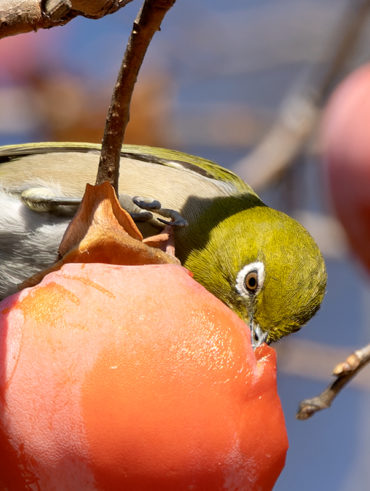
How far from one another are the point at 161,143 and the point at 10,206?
2.21 meters

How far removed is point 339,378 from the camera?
224 cm

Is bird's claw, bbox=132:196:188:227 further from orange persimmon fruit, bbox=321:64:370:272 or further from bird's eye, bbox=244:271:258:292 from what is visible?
orange persimmon fruit, bbox=321:64:370:272

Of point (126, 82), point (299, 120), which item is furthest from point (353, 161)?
point (126, 82)

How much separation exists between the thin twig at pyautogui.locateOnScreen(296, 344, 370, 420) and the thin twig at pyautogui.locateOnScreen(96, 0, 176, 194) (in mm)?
751

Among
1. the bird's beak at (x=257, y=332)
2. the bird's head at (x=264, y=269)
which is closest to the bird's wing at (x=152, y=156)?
the bird's head at (x=264, y=269)

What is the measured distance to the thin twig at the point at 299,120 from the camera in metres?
3.71

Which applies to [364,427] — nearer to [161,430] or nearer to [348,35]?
[348,35]

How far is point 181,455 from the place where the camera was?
1.64 meters

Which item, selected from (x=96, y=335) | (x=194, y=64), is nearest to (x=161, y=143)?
(x=194, y=64)

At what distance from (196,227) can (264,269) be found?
1.02 feet

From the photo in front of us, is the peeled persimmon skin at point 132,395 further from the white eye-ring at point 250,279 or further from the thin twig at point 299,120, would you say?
the thin twig at point 299,120

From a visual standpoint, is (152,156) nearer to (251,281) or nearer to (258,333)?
(251,281)

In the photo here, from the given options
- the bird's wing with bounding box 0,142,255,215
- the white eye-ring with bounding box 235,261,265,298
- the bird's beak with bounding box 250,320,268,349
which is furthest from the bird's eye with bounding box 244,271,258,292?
the bird's wing with bounding box 0,142,255,215

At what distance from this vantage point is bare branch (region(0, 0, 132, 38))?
5.46 feet
